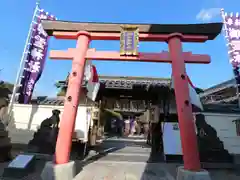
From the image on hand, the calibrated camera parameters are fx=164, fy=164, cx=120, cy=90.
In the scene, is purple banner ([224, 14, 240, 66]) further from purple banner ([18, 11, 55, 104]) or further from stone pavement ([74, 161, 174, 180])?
purple banner ([18, 11, 55, 104])

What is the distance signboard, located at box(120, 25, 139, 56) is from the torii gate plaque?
0.15m

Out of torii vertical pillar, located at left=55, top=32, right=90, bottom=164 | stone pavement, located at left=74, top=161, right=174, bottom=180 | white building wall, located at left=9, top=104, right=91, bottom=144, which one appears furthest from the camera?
white building wall, located at left=9, top=104, right=91, bottom=144

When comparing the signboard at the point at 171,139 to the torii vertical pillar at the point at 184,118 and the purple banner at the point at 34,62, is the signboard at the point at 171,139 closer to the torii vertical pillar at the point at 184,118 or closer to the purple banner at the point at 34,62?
the torii vertical pillar at the point at 184,118

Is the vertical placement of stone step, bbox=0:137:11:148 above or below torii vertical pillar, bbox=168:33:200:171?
below

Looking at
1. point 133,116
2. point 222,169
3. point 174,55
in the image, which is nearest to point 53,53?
point 174,55

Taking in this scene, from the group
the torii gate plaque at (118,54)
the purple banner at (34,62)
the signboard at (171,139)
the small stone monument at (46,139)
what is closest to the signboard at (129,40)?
the torii gate plaque at (118,54)

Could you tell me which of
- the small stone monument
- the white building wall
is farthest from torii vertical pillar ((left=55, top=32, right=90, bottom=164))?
the white building wall

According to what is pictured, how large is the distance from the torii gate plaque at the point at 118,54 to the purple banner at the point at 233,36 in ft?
14.5

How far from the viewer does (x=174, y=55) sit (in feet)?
17.2

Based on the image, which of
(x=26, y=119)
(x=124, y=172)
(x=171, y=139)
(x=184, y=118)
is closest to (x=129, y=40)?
(x=184, y=118)

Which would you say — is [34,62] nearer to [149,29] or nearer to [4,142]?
[4,142]

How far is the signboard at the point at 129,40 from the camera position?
536cm

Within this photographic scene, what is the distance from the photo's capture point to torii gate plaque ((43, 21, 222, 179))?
462 centimetres

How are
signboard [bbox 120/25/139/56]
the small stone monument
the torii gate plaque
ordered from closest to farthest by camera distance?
1. the torii gate plaque
2. signboard [bbox 120/25/139/56]
3. the small stone monument
